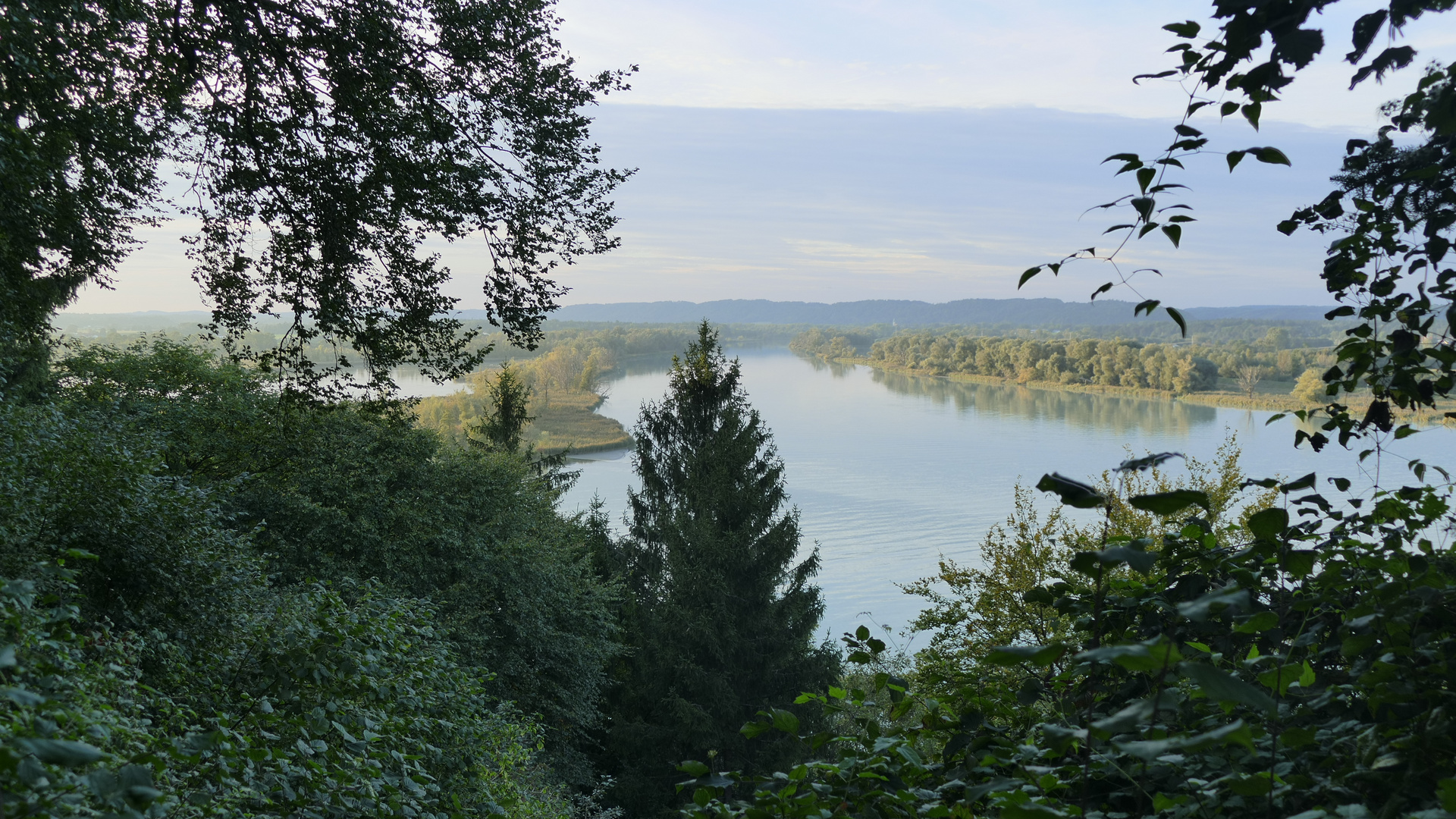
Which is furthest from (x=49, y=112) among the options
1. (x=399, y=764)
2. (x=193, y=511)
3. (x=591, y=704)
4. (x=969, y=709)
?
(x=591, y=704)

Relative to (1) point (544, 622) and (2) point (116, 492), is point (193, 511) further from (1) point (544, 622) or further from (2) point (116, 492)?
(1) point (544, 622)

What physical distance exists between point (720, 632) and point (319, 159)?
12.4 m

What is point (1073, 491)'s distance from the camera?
105 cm

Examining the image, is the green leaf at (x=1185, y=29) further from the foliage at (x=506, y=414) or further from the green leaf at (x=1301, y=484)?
the foliage at (x=506, y=414)

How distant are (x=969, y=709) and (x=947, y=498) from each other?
33.1 metres

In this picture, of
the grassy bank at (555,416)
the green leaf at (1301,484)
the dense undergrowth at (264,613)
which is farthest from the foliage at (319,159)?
the grassy bank at (555,416)

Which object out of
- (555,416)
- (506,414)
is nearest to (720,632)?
(506,414)

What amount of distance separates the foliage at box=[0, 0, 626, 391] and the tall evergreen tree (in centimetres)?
1043

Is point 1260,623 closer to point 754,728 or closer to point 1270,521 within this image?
point 1270,521

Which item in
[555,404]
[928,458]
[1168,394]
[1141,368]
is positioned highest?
[1141,368]

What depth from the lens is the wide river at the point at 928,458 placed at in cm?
2714

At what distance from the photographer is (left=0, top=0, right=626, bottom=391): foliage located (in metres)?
5.25

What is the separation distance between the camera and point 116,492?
582 cm

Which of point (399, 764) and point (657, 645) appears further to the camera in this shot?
point (657, 645)
